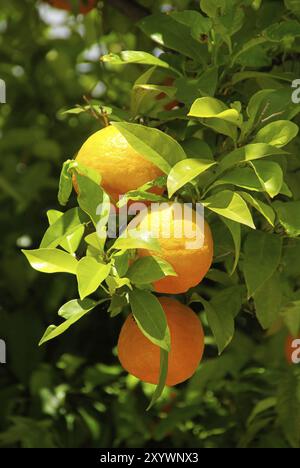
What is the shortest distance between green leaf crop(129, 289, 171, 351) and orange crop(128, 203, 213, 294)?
3 centimetres

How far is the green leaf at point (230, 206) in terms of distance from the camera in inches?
34.5

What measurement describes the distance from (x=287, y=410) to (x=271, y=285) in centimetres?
42

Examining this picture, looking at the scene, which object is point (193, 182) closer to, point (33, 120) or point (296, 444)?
point (296, 444)

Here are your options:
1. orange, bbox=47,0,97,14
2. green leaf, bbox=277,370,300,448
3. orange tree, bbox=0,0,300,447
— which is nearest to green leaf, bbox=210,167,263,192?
orange tree, bbox=0,0,300,447

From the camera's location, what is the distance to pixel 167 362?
90 centimetres

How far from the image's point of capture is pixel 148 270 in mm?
867

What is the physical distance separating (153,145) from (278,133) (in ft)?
0.47

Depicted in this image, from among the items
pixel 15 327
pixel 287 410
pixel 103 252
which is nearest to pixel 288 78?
pixel 103 252

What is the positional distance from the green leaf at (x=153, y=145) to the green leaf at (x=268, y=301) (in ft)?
0.70

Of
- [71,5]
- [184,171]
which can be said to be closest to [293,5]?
[184,171]

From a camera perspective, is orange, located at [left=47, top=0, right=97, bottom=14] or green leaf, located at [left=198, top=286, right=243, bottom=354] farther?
orange, located at [left=47, top=0, right=97, bottom=14]

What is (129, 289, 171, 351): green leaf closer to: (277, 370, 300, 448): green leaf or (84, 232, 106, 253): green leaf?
(84, 232, 106, 253): green leaf

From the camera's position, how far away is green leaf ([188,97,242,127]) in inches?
36.0

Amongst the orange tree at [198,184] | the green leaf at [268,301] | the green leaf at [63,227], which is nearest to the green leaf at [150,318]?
the orange tree at [198,184]
